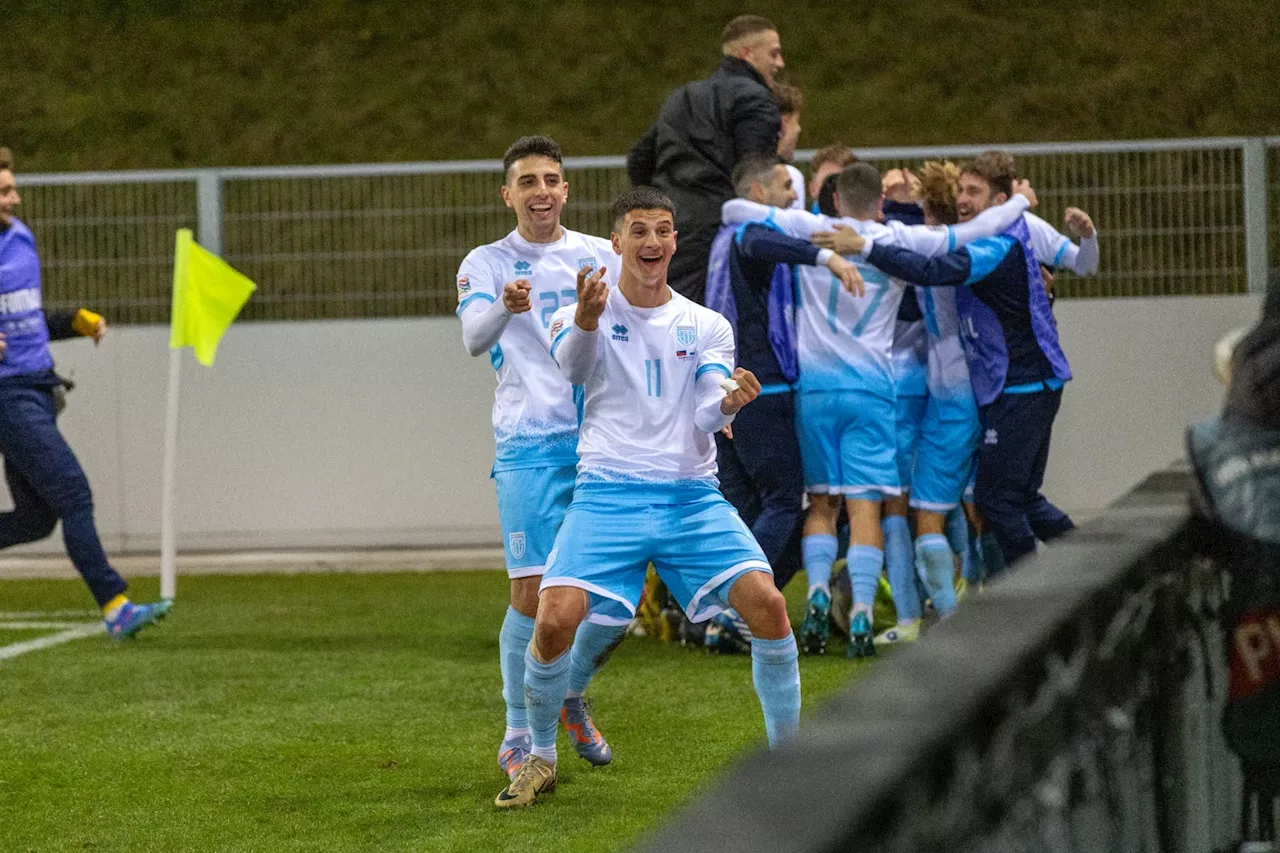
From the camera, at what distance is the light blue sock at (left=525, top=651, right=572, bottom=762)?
4.54 meters

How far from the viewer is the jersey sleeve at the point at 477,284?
16.6 feet

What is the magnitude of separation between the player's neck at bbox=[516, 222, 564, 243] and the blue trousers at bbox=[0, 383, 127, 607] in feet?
10.4

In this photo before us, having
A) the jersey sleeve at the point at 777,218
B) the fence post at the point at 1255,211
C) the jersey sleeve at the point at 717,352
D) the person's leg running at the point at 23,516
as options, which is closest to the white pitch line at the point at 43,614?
the person's leg running at the point at 23,516

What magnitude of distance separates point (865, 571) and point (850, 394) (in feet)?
2.24

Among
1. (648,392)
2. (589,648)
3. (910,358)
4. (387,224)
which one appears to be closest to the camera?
(648,392)

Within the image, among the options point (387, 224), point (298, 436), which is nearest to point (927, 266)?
point (387, 224)

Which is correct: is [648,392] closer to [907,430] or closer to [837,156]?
[907,430]

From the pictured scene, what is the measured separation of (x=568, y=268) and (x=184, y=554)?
6.20 metres

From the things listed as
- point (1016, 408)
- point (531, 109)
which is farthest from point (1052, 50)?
point (1016, 408)

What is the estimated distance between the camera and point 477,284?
16.7 ft

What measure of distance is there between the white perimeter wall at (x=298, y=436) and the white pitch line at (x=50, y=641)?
8.23ft

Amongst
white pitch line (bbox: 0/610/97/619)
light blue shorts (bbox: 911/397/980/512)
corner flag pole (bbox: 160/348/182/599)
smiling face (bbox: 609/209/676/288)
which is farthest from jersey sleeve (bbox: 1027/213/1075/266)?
white pitch line (bbox: 0/610/97/619)

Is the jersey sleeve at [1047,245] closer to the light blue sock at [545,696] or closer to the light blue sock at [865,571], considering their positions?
the light blue sock at [865,571]

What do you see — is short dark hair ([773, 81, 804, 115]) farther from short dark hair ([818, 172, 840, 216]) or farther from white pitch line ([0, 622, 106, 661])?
white pitch line ([0, 622, 106, 661])
